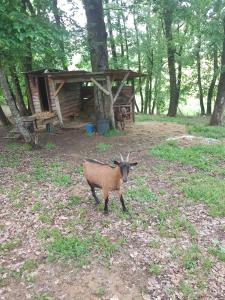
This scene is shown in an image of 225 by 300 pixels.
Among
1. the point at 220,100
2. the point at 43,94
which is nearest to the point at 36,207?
the point at 43,94

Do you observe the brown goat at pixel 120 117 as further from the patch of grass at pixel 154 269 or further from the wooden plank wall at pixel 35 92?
the patch of grass at pixel 154 269

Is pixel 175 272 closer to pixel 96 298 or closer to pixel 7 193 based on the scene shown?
pixel 96 298

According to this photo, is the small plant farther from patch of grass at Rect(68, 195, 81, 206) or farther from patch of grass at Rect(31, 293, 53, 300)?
patch of grass at Rect(68, 195, 81, 206)

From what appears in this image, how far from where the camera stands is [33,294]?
12.6 feet

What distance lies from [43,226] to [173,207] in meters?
2.75

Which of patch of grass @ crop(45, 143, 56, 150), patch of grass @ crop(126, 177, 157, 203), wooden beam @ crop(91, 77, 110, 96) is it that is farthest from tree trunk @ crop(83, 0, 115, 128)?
patch of grass @ crop(126, 177, 157, 203)

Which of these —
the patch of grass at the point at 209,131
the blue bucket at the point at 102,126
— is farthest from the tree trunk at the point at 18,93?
the patch of grass at the point at 209,131

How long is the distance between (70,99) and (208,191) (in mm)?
11222

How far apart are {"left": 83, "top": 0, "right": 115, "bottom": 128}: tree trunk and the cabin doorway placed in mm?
3399

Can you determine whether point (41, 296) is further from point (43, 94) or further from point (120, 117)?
point (43, 94)

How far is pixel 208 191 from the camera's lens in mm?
6379

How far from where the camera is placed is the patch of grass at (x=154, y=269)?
13.5ft

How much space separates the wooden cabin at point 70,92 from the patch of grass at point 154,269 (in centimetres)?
885

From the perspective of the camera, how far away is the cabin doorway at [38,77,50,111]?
47.0 ft
